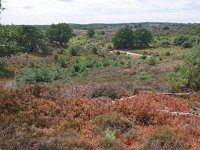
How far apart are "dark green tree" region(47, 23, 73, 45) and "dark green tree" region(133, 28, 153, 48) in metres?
19.6

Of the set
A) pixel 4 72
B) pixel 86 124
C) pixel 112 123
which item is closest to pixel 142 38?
pixel 4 72

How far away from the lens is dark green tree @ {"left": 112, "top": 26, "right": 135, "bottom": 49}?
352ft

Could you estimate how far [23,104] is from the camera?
1305cm

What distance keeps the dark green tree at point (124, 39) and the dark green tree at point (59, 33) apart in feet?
47.6

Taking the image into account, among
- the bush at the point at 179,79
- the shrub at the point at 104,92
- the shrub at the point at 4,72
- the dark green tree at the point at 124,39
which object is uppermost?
the shrub at the point at 104,92

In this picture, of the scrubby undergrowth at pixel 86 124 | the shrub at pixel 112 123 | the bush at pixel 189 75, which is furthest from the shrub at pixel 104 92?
the shrub at pixel 112 123

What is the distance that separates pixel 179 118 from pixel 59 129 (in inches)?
197

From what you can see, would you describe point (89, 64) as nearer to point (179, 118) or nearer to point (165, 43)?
point (179, 118)

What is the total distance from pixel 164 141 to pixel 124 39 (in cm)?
9811

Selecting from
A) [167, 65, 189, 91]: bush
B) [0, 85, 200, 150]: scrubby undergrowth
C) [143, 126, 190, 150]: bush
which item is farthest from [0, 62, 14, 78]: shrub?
A: [143, 126, 190, 150]: bush

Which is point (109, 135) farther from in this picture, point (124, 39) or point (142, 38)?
point (142, 38)

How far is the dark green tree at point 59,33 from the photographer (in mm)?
96250

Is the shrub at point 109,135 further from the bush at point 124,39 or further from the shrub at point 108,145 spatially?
the bush at point 124,39

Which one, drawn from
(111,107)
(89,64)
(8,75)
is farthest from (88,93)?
(89,64)
